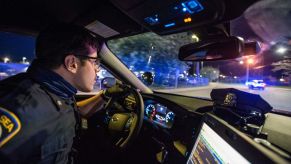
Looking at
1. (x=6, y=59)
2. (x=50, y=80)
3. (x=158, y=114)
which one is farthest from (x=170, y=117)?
(x=6, y=59)

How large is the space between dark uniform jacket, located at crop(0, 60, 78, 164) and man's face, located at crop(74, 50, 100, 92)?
15 centimetres

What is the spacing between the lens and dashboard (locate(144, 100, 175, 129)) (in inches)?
101

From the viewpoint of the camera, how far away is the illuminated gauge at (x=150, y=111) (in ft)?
9.45

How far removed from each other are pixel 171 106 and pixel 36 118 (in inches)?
64.0

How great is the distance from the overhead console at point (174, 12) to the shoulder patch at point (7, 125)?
1.33 m

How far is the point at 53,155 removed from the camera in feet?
4.36

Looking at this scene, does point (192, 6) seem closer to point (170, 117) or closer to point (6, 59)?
point (170, 117)

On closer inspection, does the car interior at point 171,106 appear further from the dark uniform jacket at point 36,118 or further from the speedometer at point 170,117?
the dark uniform jacket at point 36,118

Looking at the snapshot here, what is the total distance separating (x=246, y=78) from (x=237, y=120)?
115 centimetres

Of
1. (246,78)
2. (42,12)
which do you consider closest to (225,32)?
(246,78)

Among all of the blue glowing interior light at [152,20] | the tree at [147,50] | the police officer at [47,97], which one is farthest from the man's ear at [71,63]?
the tree at [147,50]

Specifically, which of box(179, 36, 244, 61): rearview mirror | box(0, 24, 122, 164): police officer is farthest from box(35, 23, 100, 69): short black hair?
box(179, 36, 244, 61): rearview mirror

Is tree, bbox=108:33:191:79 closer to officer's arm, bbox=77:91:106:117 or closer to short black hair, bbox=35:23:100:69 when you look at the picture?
officer's arm, bbox=77:91:106:117

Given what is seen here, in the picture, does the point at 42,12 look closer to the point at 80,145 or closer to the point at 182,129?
the point at 80,145
